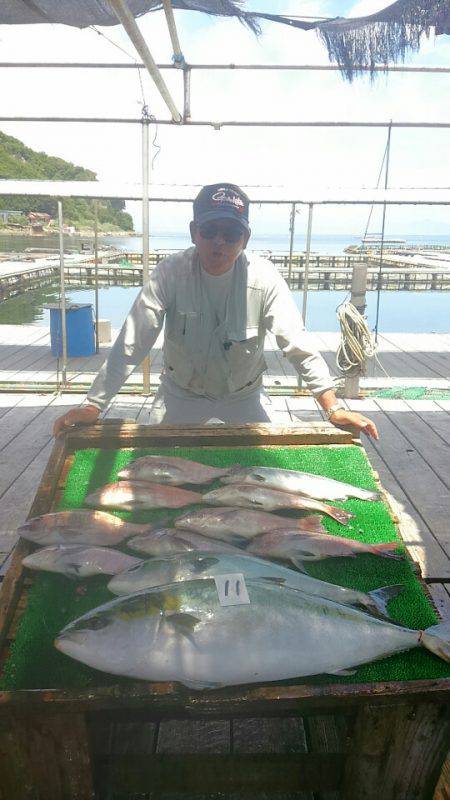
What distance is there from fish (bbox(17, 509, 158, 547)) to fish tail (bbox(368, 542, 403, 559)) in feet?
2.97

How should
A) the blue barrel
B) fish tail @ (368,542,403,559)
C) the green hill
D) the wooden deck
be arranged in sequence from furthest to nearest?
the green hill < the blue barrel < the wooden deck < fish tail @ (368,542,403,559)

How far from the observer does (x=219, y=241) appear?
331 cm

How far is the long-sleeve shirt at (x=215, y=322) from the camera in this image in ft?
11.6

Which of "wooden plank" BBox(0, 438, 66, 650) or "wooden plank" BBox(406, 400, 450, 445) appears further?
"wooden plank" BBox(406, 400, 450, 445)

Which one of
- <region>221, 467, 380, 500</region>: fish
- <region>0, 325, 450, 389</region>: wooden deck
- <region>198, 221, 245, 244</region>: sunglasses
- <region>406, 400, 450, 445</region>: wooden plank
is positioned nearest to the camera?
<region>221, 467, 380, 500</region>: fish

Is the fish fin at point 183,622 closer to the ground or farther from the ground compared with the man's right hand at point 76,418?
closer to the ground

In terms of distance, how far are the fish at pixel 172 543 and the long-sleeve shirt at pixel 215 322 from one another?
152 cm

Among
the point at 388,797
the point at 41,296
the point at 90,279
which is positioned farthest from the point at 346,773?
the point at 90,279

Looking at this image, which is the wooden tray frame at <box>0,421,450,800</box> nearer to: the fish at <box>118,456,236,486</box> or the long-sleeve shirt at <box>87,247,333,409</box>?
the fish at <box>118,456,236,486</box>

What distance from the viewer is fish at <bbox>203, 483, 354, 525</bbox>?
8.16 ft

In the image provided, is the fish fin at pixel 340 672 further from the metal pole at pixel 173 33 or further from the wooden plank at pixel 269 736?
the metal pole at pixel 173 33

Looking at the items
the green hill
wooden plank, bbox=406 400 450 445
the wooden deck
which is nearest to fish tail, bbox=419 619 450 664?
wooden plank, bbox=406 400 450 445

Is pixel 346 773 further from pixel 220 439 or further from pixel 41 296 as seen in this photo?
pixel 41 296

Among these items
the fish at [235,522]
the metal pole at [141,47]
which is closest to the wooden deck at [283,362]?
the metal pole at [141,47]
